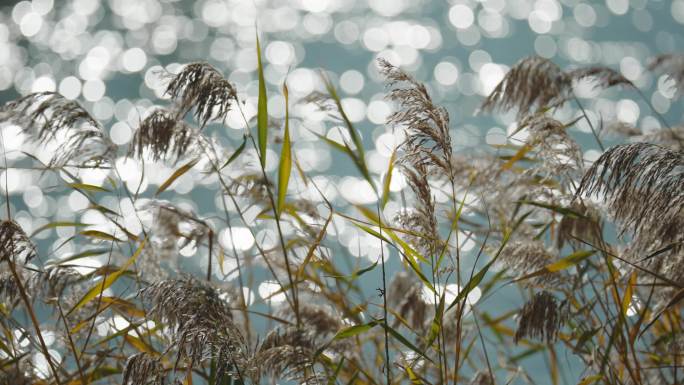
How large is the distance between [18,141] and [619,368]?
1360 cm

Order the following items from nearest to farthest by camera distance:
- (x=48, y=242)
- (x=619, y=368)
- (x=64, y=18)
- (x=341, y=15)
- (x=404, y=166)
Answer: (x=404, y=166)
(x=619, y=368)
(x=48, y=242)
(x=64, y=18)
(x=341, y=15)

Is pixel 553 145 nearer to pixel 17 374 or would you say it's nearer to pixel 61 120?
pixel 61 120

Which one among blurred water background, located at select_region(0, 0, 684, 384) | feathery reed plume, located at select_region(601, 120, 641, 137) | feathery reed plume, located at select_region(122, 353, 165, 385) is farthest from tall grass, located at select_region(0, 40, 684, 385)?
blurred water background, located at select_region(0, 0, 684, 384)

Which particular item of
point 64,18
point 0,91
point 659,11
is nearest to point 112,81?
point 0,91

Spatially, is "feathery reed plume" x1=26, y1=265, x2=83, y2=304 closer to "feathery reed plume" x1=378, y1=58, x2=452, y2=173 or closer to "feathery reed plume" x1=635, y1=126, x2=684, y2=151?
"feathery reed plume" x1=378, y1=58, x2=452, y2=173

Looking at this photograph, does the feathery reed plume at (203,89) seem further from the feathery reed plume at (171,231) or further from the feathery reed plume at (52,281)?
the feathery reed plume at (171,231)

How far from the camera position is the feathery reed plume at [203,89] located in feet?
8.86

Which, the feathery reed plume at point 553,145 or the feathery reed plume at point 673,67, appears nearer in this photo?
the feathery reed plume at point 553,145

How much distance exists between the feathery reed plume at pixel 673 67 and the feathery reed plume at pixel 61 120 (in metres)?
2.16

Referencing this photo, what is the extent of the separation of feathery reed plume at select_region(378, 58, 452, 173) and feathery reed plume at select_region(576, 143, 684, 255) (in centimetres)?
39

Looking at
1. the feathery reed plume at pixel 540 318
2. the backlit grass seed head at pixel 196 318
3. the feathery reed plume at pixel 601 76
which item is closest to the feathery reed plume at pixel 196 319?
the backlit grass seed head at pixel 196 318

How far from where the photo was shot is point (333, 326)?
353cm

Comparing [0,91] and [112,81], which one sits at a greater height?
[112,81]

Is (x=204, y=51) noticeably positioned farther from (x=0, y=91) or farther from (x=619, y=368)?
(x=619, y=368)
